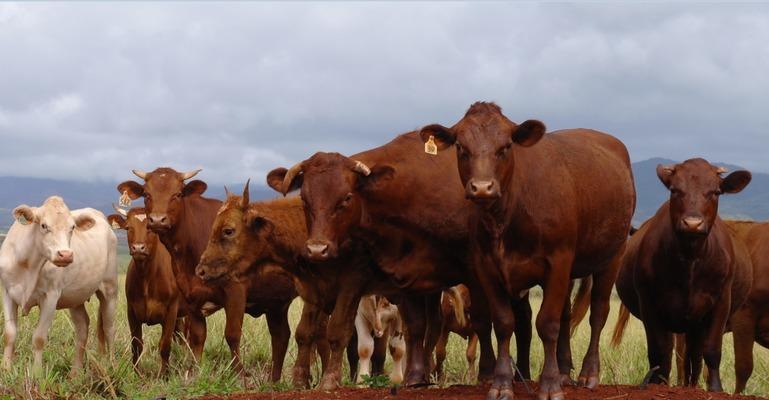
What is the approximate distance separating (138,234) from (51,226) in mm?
959

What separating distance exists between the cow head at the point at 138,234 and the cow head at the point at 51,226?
0.60m

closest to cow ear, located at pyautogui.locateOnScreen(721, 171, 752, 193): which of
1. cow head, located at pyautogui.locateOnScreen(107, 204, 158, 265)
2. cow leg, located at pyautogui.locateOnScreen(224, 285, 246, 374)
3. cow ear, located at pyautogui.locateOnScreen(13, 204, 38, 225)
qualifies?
cow leg, located at pyautogui.locateOnScreen(224, 285, 246, 374)

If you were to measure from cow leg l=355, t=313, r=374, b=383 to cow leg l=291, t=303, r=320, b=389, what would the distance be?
206 cm

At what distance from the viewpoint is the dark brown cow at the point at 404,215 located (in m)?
7.91

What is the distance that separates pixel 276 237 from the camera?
9422 mm

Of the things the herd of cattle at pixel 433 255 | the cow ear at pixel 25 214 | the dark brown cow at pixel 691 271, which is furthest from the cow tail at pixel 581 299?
the cow ear at pixel 25 214

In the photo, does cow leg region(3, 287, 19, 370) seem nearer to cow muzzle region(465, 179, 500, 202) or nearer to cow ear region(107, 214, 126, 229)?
cow ear region(107, 214, 126, 229)

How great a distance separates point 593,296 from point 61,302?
6481mm

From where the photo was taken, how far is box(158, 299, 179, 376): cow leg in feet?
36.0

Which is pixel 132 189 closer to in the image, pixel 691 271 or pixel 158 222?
pixel 158 222

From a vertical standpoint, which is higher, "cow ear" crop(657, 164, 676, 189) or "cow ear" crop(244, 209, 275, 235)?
"cow ear" crop(657, 164, 676, 189)

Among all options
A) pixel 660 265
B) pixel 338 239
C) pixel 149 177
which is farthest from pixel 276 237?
pixel 660 265

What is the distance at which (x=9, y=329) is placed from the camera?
10656mm

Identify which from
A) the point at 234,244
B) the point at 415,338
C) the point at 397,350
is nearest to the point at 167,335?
the point at 234,244
